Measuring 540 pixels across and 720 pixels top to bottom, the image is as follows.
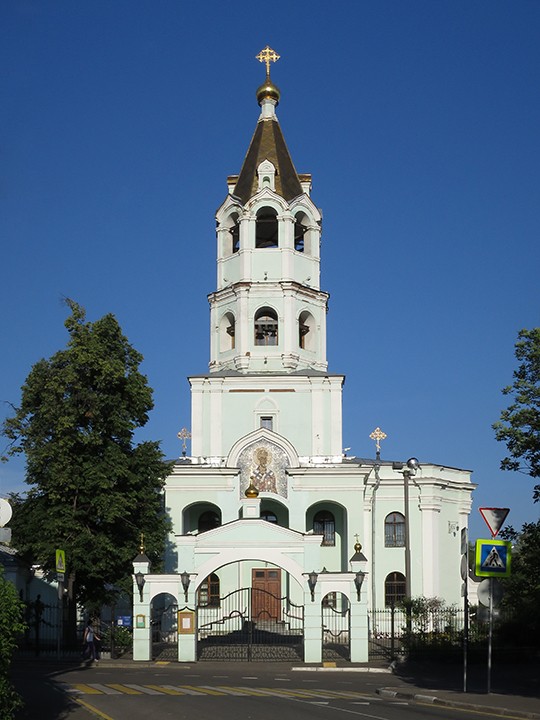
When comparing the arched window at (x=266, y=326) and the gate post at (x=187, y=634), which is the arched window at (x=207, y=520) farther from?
the gate post at (x=187, y=634)

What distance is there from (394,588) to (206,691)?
79.9 ft

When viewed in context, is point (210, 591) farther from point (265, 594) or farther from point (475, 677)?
point (475, 677)

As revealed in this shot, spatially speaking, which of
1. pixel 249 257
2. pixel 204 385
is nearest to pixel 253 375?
pixel 204 385

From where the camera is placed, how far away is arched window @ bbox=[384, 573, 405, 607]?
44.7m

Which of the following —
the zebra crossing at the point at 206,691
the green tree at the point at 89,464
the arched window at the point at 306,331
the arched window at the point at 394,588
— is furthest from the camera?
the arched window at the point at 306,331

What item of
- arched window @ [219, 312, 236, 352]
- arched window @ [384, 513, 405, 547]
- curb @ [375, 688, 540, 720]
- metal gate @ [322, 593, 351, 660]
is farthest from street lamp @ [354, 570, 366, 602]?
arched window @ [219, 312, 236, 352]

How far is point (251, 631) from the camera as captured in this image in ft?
104

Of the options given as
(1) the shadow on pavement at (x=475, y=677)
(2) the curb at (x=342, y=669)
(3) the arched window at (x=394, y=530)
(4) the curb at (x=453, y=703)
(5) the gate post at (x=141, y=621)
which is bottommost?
(2) the curb at (x=342, y=669)

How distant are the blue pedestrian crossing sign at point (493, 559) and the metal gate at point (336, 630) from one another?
483 inches

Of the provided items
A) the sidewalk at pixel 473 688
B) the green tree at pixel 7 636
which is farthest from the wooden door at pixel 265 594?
the green tree at pixel 7 636

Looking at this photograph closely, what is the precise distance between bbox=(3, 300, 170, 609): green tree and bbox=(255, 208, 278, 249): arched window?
447 inches

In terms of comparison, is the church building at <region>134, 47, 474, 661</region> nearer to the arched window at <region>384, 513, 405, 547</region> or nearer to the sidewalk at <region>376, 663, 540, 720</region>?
the arched window at <region>384, 513, 405, 547</region>

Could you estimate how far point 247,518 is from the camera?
3250 cm

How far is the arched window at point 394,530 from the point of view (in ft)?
149
